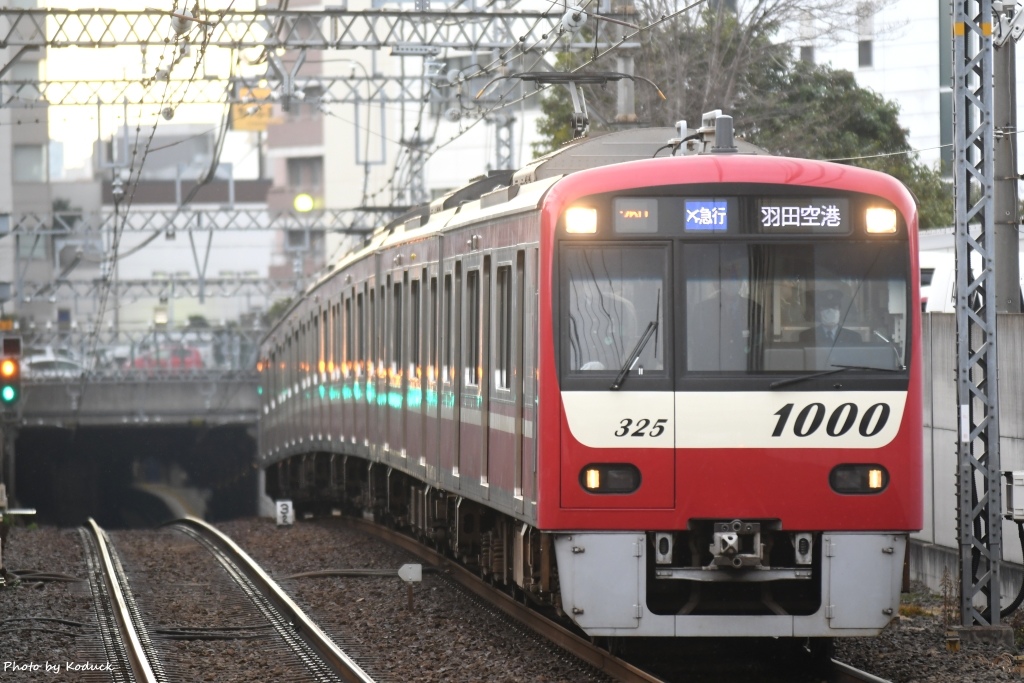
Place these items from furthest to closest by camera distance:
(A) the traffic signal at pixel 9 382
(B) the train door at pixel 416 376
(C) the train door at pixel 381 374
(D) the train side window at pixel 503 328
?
(A) the traffic signal at pixel 9 382, (C) the train door at pixel 381 374, (B) the train door at pixel 416 376, (D) the train side window at pixel 503 328

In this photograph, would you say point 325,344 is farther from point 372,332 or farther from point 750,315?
point 750,315

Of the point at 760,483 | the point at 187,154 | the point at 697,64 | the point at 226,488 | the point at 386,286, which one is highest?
the point at 187,154

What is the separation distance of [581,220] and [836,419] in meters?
1.67

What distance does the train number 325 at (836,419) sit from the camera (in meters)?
8.91

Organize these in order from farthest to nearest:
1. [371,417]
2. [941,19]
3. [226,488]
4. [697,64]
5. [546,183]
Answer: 1. [226,488]
2. [941,19]
3. [697,64]
4. [371,417]
5. [546,183]

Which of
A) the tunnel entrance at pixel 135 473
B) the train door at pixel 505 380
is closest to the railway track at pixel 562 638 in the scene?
the train door at pixel 505 380

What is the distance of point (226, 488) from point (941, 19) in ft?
108

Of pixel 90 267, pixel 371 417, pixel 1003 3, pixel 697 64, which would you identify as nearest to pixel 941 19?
pixel 697 64

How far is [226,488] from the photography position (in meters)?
55.8

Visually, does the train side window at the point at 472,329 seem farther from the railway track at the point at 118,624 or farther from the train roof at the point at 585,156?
the railway track at the point at 118,624

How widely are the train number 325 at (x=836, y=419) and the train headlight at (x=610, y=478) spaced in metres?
0.76

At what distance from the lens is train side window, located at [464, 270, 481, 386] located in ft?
37.9

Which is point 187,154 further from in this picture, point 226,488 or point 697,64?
point 697,64

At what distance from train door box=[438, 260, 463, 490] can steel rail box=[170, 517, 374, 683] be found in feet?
4.80
